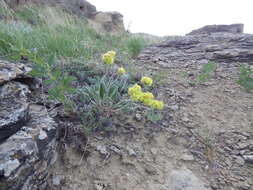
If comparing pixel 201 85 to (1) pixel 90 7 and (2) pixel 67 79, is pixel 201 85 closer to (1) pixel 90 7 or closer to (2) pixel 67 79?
(2) pixel 67 79

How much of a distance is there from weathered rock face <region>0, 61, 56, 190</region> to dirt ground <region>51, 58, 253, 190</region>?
17cm

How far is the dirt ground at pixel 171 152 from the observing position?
117 centimetres

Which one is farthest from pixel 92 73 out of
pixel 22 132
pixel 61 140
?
pixel 22 132

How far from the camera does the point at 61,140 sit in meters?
1.28

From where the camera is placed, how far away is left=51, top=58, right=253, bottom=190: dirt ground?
1.17 m

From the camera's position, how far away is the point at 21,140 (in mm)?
939

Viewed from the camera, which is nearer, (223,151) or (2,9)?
(223,151)

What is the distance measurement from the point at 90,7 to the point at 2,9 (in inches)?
414

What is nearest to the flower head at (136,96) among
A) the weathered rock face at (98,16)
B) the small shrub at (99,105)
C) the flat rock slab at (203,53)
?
the small shrub at (99,105)

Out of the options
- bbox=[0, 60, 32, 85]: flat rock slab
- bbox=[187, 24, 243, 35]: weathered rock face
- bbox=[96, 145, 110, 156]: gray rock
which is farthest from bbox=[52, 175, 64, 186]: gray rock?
bbox=[187, 24, 243, 35]: weathered rock face

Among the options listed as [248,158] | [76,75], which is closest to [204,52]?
[248,158]

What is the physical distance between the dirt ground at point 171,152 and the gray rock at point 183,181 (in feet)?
0.09

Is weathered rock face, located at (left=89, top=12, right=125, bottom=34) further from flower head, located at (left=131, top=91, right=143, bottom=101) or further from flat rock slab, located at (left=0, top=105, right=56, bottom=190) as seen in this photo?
flat rock slab, located at (left=0, top=105, right=56, bottom=190)

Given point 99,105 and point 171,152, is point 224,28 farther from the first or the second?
point 99,105
